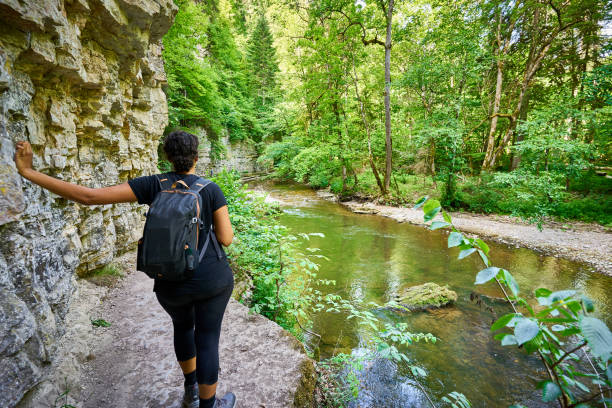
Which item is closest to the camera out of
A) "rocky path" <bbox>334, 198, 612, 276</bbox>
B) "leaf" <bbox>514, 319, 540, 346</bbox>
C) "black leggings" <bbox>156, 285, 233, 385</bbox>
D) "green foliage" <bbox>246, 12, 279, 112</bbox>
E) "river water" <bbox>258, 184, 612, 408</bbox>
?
"leaf" <bbox>514, 319, 540, 346</bbox>

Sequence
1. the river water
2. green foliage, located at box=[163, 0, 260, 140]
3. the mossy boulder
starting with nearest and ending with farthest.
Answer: the river water, the mossy boulder, green foliage, located at box=[163, 0, 260, 140]

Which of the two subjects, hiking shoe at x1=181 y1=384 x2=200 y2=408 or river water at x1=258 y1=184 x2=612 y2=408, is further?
river water at x1=258 y1=184 x2=612 y2=408

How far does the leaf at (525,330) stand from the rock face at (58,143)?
2396mm

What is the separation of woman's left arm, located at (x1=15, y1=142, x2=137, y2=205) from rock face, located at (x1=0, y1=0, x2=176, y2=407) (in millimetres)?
74

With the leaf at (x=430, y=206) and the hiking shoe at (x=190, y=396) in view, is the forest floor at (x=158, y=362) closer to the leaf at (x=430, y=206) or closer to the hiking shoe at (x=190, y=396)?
the hiking shoe at (x=190, y=396)

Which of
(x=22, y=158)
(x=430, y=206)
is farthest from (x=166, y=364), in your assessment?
(x=430, y=206)

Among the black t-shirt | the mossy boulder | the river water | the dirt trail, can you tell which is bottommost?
the river water

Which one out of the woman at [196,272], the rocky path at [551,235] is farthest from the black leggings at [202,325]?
the rocky path at [551,235]

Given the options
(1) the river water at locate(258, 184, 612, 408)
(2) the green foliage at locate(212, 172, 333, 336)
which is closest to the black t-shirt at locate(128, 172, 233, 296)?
(2) the green foliage at locate(212, 172, 333, 336)

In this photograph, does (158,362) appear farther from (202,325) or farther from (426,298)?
(426,298)

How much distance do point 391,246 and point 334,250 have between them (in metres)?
2.07

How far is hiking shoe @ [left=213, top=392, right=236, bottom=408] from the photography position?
6.86 feet

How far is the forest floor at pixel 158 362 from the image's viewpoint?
2.20 m

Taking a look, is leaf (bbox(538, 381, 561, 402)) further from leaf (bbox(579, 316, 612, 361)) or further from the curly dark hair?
the curly dark hair
